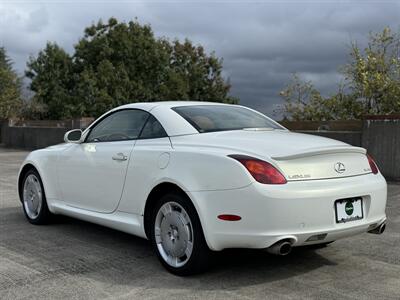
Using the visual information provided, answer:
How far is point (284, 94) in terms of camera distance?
1648 cm

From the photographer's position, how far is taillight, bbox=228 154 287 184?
12.8 ft

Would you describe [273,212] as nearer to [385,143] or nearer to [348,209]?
[348,209]

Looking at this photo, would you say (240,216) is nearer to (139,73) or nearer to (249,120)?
(249,120)

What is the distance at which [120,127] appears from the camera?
546 cm

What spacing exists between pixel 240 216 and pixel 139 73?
36673 millimetres

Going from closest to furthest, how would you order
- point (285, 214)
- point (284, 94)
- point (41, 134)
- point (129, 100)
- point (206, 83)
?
point (285, 214), point (284, 94), point (41, 134), point (129, 100), point (206, 83)

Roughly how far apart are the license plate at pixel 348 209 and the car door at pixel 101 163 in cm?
196

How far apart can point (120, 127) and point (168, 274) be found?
1.71 m

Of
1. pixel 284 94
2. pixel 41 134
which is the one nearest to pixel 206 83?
pixel 41 134

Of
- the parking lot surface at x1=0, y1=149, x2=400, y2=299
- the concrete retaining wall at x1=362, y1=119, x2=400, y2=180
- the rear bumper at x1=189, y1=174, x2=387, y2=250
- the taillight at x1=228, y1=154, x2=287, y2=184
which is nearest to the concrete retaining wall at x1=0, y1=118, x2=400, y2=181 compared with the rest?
the concrete retaining wall at x1=362, y1=119, x2=400, y2=180

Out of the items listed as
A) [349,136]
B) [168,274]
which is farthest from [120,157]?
[349,136]

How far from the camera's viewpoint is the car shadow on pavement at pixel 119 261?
14.1 feet

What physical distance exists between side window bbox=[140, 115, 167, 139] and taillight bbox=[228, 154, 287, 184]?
1080 mm

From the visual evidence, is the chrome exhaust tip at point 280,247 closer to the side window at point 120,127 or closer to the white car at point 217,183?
the white car at point 217,183
